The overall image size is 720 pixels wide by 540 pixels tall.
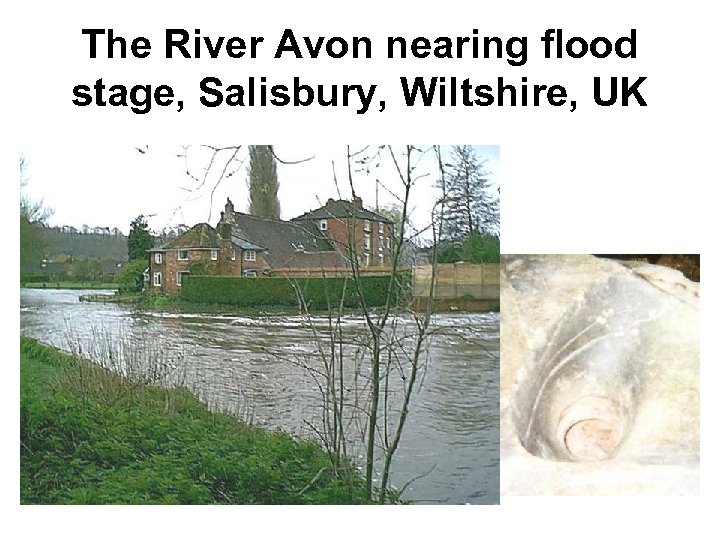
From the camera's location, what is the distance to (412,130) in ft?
17.1

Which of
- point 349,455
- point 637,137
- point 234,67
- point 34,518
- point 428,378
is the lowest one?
point 34,518

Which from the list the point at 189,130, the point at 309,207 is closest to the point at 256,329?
the point at 309,207

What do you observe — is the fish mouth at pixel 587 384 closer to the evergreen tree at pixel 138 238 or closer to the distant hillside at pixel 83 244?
the evergreen tree at pixel 138 238

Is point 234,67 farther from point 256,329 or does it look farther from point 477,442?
point 477,442

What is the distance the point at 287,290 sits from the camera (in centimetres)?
534

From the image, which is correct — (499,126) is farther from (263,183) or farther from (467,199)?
(263,183)

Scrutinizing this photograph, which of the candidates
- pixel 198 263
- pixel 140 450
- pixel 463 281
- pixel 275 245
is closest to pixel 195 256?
pixel 198 263

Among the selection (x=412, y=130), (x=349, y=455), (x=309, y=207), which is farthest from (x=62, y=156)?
(x=349, y=455)

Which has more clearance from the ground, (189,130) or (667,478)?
(189,130)

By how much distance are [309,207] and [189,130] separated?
0.82m

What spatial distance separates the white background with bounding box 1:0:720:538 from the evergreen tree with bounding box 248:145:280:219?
0.30 ft

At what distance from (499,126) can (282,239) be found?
1410 mm

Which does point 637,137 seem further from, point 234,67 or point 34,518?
point 34,518

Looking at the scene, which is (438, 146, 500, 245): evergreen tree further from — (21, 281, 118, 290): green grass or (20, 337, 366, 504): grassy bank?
(21, 281, 118, 290): green grass
